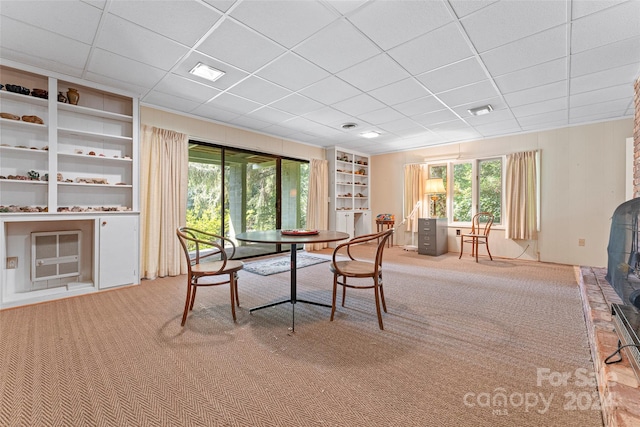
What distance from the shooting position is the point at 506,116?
439 centimetres

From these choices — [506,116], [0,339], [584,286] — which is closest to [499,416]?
[584,286]

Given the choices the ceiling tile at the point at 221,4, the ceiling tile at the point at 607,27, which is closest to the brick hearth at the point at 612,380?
the ceiling tile at the point at 607,27

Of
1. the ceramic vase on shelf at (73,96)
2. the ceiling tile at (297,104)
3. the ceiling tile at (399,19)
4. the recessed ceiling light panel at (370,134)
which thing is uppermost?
the recessed ceiling light panel at (370,134)

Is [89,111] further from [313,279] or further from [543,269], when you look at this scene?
[543,269]

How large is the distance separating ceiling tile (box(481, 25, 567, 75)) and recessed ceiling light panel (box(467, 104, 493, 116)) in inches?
44.0

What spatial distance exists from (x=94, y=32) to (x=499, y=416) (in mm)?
3897

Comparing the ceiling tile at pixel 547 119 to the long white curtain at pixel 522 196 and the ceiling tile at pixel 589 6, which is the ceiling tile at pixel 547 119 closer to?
the long white curtain at pixel 522 196

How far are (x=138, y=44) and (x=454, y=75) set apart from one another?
10.5ft

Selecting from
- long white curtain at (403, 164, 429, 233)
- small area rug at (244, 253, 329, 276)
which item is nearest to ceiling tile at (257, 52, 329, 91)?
small area rug at (244, 253, 329, 276)

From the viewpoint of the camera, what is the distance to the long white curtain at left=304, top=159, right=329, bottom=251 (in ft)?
20.6

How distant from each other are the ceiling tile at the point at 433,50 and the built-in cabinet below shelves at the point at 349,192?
3.93m

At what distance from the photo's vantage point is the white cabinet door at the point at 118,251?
327 centimetres

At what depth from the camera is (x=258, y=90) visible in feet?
11.4

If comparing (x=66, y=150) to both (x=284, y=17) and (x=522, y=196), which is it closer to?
(x=284, y=17)
